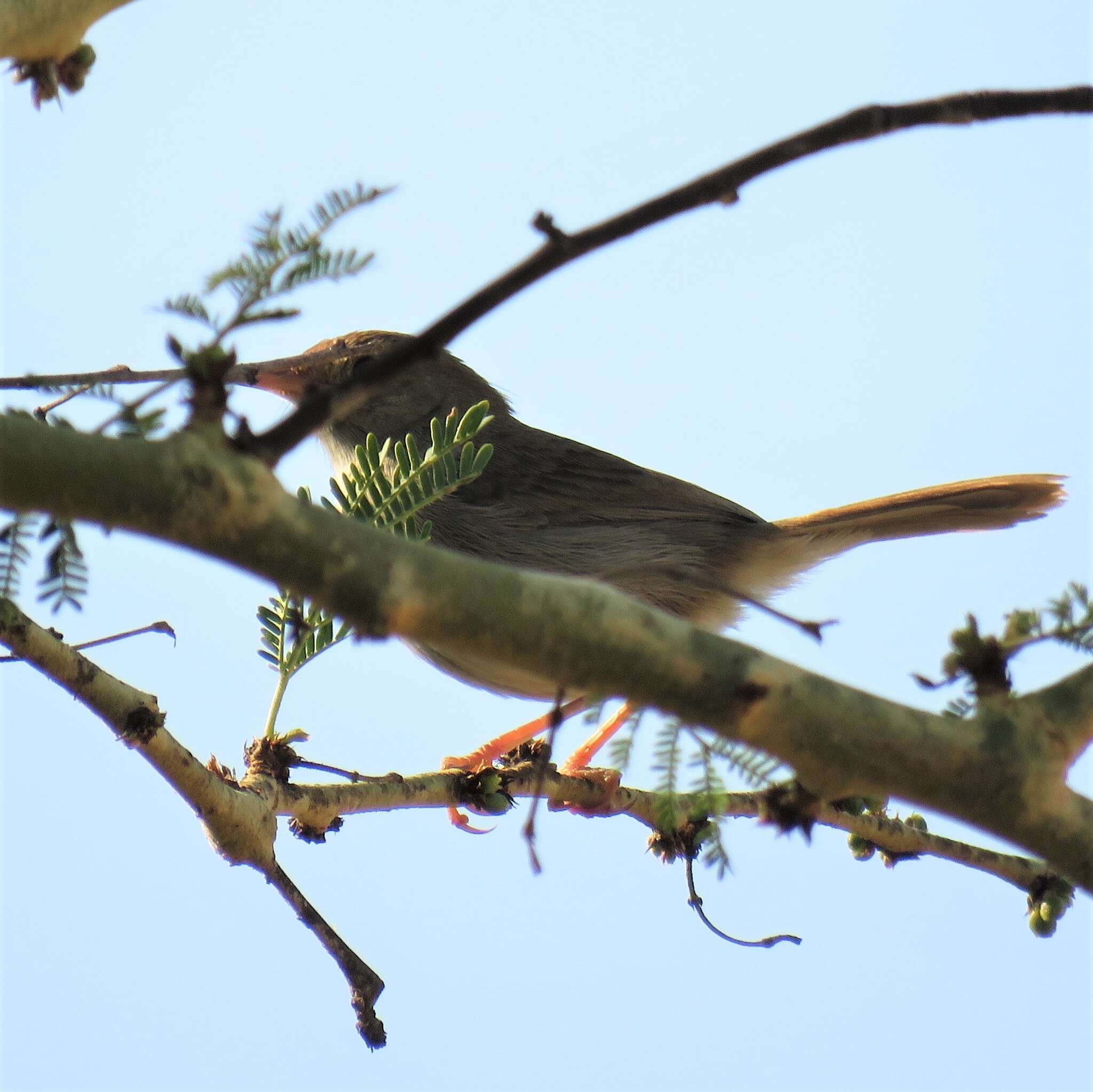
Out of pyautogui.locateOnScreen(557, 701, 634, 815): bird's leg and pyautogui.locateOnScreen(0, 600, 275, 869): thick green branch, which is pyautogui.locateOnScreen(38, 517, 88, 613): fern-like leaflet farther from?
pyautogui.locateOnScreen(557, 701, 634, 815): bird's leg

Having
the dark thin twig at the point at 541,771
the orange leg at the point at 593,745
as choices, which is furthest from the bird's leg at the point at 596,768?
the dark thin twig at the point at 541,771

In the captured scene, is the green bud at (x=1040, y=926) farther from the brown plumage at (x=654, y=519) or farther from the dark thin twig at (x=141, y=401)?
the dark thin twig at (x=141, y=401)

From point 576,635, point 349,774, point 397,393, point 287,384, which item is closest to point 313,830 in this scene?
point 349,774

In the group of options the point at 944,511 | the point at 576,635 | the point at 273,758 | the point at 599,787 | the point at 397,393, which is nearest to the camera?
the point at 576,635

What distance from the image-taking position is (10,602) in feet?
8.83

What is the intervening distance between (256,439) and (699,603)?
4.16 m

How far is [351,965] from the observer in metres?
3.10

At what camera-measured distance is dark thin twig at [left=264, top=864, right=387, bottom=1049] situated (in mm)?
3102

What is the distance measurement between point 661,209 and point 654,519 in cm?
429

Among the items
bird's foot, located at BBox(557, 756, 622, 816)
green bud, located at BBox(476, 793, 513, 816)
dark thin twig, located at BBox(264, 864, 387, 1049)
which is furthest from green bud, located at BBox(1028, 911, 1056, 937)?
dark thin twig, located at BBox(264, 864, 387, 1049)

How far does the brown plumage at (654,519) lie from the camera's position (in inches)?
220

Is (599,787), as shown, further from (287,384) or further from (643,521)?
(287,384)

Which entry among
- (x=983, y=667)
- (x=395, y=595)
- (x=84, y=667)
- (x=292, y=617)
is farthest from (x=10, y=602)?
(x=983, y=667)

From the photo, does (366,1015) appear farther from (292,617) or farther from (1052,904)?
(1052,904)
